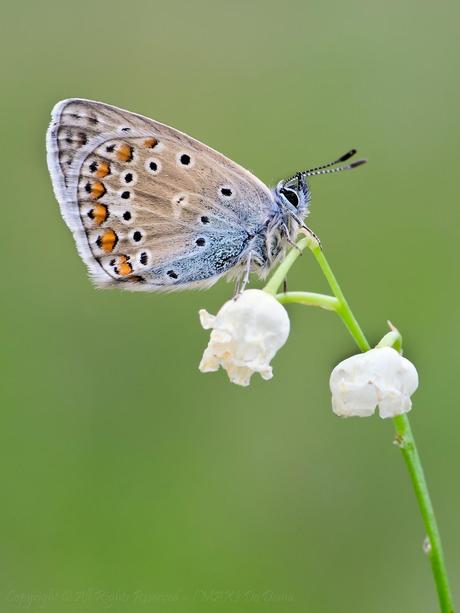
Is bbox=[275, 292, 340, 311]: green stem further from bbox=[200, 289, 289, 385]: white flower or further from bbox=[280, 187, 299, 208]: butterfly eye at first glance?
bbox=[280, 187, 299, 208]: butterfly eye

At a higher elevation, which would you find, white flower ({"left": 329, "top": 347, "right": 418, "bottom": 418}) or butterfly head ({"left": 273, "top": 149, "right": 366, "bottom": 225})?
butterfly head ({"left": 273, "top": 149, "right": 366, "bottom": 225})

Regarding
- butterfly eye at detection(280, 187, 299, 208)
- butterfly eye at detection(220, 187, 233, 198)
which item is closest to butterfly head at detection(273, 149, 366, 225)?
butterfly eye at detection(280, 187, 299, 208)

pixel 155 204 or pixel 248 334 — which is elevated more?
pixel 155 204

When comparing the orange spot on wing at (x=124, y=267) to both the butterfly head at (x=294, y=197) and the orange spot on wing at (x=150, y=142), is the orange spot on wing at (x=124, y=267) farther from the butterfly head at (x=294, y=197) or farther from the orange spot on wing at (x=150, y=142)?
the butterfly head at (x=294, y=197)

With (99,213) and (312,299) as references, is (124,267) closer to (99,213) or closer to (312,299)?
(99,213)

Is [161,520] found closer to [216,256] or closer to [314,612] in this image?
[314,612]

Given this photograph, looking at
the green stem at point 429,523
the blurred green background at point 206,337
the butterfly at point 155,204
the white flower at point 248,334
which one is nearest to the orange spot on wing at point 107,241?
the butterfly at point 155,204

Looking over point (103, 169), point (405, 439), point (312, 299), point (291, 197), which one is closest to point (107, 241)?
point (103, 169)

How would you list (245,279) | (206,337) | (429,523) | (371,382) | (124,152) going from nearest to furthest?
(429,523), (371,382), (245,279), (124,152), (206,337)
